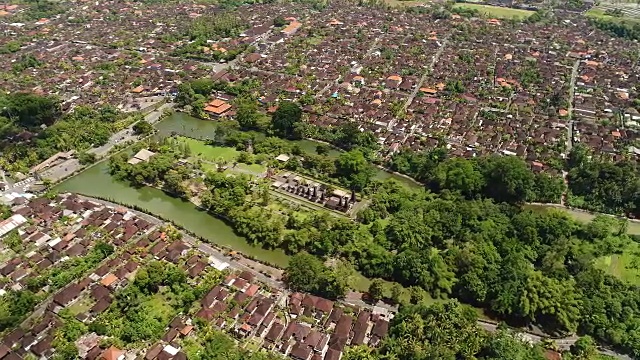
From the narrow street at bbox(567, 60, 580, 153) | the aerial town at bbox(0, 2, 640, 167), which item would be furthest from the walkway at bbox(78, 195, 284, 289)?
the narrow street at bbox(567, 60, 580, 153)

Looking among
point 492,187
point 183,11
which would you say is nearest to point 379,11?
point 183,11

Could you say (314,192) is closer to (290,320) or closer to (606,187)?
(290,320)

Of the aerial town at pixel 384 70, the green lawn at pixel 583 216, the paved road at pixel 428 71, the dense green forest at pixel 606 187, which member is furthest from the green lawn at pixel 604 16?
the green lawn at pixel 583 216

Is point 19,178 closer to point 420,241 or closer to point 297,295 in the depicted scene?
point 297,295

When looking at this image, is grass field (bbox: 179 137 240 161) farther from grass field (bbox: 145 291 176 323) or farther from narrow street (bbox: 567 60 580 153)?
narrow street (bbox: 567 60 580 153)

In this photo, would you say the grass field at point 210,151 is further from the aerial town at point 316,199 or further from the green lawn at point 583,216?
the green lawn at point 583,216

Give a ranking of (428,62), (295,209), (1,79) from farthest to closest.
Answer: (428,62) < (1,79) < (295,209)
